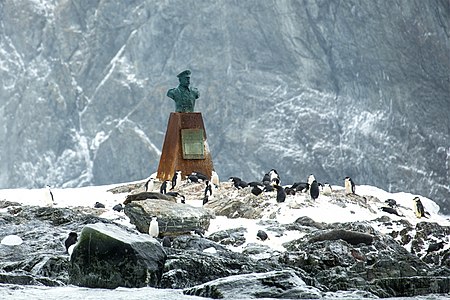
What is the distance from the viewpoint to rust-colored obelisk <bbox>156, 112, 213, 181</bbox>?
25875mm

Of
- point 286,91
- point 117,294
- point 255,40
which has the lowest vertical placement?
point 117,294

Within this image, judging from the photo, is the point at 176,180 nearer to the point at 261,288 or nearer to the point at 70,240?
the point at 70,240

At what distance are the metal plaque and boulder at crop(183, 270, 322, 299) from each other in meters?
15.0

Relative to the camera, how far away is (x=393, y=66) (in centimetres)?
8369

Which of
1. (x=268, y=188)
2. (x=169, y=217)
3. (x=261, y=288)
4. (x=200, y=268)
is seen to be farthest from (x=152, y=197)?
(x=261, y=288)

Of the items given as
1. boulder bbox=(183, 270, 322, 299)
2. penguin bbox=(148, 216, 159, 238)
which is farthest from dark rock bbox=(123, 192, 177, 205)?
boulder bbox=(183, 270, 322, 299)

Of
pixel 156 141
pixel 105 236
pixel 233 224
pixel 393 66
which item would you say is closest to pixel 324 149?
pixel 393 66

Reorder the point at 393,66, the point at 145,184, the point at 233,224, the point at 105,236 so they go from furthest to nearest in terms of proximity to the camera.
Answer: the point at 393,66 → the point at 145,184 → the point at 233,224 → the point at 105,236

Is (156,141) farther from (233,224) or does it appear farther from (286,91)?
(233,224)

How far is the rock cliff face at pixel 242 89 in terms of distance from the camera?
260 feet

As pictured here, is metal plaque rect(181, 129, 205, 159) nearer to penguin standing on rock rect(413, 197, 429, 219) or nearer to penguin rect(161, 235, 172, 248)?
penguin standing on rock rect(413, 197, 429, 219)

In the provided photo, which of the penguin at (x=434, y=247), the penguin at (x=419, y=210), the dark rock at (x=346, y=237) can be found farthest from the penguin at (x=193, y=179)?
the penguin at (x=434, y=247)

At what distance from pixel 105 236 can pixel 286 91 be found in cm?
7272

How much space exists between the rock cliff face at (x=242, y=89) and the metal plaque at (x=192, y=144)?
171ft
